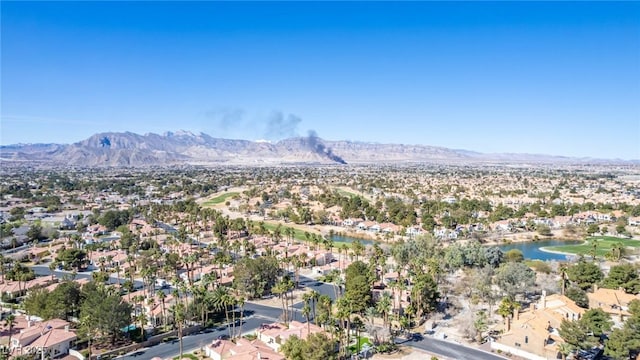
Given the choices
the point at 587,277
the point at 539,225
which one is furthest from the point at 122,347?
the point at 539,225

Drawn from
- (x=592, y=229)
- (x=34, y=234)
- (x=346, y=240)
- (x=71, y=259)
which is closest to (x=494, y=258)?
(x=346, y=240)

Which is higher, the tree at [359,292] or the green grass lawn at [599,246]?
the tree at [359,292]

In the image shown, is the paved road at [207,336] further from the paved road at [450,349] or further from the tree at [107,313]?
the paved road at [450,349]

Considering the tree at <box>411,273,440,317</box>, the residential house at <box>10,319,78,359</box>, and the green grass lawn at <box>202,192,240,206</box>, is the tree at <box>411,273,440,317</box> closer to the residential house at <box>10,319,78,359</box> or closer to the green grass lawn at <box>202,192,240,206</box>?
the residential house at <box>10,319,78,359</box>

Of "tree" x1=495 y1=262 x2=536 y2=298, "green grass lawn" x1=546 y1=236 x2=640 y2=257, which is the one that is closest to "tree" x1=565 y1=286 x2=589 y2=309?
"tree" x1=495 y1=262 x2=536 y2=298

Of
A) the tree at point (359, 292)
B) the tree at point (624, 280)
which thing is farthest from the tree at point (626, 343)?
the tree at point (359, 292)
